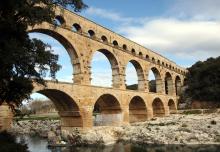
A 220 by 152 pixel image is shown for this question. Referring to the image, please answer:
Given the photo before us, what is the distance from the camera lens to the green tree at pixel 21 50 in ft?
44.5

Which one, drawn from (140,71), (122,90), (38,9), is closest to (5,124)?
(38,9)

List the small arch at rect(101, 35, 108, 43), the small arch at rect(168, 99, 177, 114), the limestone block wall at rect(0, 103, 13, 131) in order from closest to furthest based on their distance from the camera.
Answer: the limestone block wall at rect(0, 103, 13, 131)
the small arch at rect(101, 35, 108, 43)
the small arch at rect(168, 99, 177, 114)

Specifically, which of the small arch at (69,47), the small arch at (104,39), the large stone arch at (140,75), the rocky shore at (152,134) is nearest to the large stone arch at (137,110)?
A: the large stone arch at (140,75)

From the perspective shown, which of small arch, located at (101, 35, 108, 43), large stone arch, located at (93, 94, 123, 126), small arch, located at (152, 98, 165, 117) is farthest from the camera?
small arch, located at (152, 98, 165, 117)

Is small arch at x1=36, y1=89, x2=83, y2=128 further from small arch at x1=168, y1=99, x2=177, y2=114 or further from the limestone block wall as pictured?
small arch at x1=168, y1=99, x2=177, y2=114

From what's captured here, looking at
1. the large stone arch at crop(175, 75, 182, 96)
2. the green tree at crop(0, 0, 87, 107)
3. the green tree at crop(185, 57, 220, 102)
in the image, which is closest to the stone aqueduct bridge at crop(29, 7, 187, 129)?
A: the green tree at crop(185, 57, 220, 102)

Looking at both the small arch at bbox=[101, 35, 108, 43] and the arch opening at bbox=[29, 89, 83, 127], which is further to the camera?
the small arch at bbox=[101, 35, 108, 43]

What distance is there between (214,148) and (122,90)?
14.7 m

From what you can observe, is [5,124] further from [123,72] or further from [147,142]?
[123,72]

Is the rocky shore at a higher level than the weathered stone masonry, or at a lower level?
lower

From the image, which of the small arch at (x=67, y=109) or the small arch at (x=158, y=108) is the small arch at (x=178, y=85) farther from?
the small arch at (x=67, y=109)

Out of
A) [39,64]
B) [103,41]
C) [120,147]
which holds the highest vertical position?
[103,41]

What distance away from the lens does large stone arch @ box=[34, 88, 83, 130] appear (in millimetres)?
32037

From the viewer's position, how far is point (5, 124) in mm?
24219
